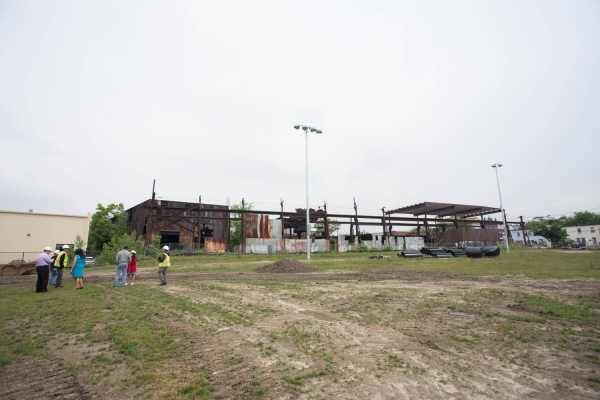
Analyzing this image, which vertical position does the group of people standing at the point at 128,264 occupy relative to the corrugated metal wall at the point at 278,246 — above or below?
below

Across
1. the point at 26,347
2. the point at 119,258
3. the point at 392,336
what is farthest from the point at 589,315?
Answer: the point at 119,258

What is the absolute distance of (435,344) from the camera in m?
5.27

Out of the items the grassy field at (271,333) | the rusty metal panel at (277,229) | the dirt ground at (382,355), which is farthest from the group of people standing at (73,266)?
the rusty metal panel at (277,229)

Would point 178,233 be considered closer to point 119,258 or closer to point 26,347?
point 119,258

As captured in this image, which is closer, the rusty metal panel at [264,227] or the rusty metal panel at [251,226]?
the rusty metal panel at [251,226]

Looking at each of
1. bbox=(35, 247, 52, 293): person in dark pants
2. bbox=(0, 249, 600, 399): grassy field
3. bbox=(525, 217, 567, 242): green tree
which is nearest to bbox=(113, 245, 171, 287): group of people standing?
bbox=(0, 249, 600, 399): grassy field

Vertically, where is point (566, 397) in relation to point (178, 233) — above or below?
below

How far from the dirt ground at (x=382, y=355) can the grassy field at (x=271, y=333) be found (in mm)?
32

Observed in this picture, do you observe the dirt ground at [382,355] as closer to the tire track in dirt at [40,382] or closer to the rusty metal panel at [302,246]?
the tire track in dirt at [40,382]

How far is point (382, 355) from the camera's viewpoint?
477 centimetres

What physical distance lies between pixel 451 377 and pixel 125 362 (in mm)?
4817

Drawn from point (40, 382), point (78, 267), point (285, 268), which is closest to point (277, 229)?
point (285, 268)

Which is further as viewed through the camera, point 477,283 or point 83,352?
point 477,283

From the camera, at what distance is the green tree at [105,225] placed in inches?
1700
